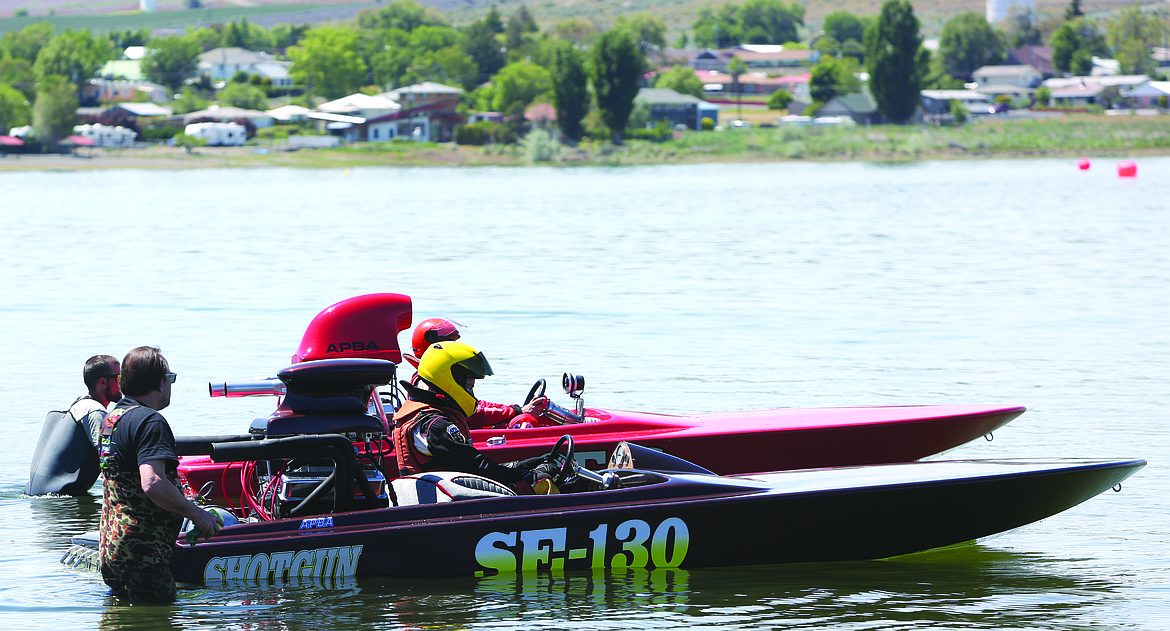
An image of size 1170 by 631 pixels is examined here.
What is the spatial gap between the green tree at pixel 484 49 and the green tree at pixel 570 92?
75.2m

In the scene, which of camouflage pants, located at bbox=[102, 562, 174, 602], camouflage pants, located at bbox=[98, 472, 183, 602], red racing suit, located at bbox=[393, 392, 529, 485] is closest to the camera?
camouflage pants, located at bbox=[98, 472, 183, 602]

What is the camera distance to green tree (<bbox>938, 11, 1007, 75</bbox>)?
186 meters

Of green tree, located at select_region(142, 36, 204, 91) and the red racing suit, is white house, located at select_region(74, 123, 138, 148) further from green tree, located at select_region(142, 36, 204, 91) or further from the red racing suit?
the red racing suit

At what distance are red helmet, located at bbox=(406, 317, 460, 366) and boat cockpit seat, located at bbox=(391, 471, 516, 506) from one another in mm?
1664

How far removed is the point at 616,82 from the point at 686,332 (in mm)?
81452

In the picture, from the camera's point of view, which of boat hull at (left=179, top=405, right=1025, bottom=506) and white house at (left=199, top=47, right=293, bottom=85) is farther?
white house at (left=199, top=47, right=293, bottom=85)

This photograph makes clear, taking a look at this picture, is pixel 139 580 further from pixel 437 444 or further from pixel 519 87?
pixel 519 87

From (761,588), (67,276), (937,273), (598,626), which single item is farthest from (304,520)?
(67,276)

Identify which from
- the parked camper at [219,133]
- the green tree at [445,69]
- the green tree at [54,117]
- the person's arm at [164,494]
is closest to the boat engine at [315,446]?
the person's arm at [164,494]

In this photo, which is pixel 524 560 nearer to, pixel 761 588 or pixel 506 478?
pixel 506 478

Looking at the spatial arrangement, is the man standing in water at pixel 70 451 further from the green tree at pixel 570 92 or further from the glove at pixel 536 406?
the green tree at pixel 570 92

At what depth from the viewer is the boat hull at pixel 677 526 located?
846 centimetres

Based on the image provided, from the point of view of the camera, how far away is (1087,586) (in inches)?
359

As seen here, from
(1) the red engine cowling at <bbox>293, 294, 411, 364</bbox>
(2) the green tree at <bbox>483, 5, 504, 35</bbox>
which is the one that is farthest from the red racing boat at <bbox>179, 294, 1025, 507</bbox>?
(2) the green tree at <bbox>483, 5, 504, 35</bbox>
